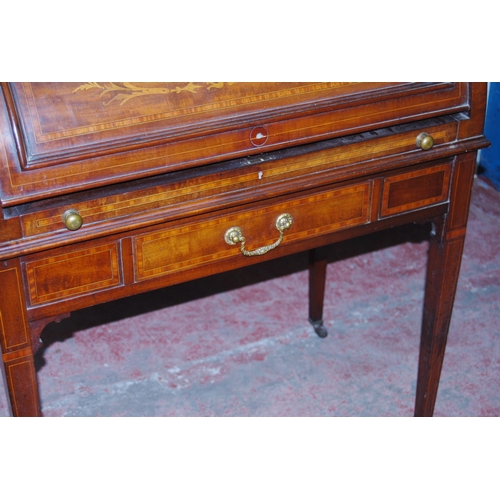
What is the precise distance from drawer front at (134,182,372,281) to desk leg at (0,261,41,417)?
0.27m

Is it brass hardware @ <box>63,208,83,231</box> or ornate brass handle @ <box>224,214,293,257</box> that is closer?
brass hardware @ <box>63,208,83,231</box>

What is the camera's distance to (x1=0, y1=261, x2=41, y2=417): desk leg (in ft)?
6.10

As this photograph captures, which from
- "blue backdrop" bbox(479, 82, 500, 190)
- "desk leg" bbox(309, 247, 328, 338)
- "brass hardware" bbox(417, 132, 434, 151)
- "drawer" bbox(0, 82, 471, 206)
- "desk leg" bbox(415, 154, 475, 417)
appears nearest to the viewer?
"drawer" bbox(0, 82, 471, 206)

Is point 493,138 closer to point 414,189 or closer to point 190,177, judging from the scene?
point 414,189

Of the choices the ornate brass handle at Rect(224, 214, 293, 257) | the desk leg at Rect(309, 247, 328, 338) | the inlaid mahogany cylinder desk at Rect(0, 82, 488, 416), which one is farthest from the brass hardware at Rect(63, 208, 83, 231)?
the desk leg at Rect(309, 247, 328, 338)

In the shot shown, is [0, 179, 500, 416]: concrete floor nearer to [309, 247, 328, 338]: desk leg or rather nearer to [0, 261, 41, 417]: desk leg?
[309, 247, 328, 338]: desk leg

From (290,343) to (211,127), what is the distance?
1415 millimetres

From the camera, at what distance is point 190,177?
1941 millimetres

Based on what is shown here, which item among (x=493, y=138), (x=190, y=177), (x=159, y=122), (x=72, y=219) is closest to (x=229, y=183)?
(x=190, y=177)

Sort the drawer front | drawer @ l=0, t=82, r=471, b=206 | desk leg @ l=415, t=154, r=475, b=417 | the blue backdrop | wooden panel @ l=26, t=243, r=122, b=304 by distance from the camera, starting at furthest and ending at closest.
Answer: the blue backdrop, desk leg @ l=415, t=154, r=475, b=417, the drawer front, wooden panel @ l=26, t=243, r=122, b=304, drawer @ l=0, t=82, r=471, b=206

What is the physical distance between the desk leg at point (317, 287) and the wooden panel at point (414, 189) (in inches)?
31.2

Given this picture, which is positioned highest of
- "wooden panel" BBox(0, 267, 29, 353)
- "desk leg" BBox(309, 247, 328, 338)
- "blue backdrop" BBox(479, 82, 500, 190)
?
"wooden panel" BBox(0, 267, 29, 353)

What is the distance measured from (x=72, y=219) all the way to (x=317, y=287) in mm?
1476
